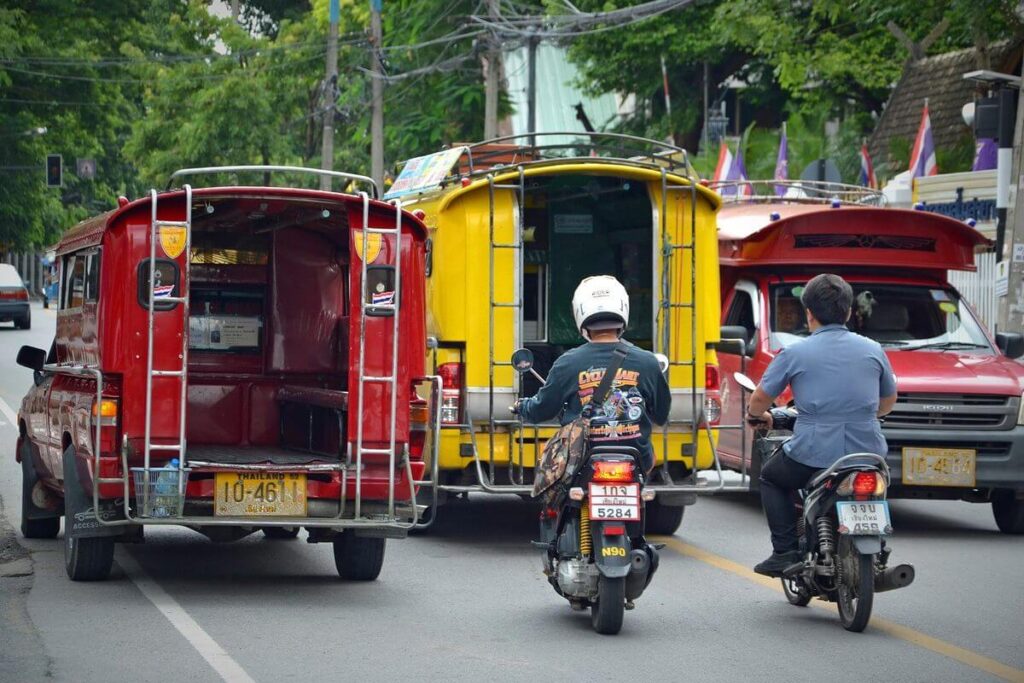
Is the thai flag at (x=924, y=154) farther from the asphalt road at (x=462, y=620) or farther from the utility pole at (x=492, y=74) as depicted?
the asphalt road at (x=462, y=620)

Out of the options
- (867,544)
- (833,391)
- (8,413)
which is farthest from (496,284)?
(8,413)

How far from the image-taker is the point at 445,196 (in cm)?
1132

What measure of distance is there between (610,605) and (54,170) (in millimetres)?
44940

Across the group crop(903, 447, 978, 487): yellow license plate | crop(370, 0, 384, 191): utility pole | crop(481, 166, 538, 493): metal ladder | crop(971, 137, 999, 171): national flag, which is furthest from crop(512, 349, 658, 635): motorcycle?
crop(370, 0, 384, 191): utility pole

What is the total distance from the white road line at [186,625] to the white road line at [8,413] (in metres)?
10.4

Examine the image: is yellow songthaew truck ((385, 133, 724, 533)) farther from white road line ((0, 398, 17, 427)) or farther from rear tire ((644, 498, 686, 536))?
white road line ((0, 398, 17, 427))

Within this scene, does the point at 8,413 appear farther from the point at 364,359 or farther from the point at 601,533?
the point at 601,533

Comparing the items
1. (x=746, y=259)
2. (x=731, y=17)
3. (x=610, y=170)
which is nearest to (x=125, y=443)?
(x=610, y=170)

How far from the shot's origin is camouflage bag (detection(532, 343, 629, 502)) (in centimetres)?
823

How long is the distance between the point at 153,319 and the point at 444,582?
2396 millimetres

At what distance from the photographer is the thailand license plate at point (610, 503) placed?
8.09 m

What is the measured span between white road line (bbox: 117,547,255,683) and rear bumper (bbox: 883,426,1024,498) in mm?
5458

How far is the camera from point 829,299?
869 cm

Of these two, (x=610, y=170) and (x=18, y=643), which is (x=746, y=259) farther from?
(x=18, y=643)
